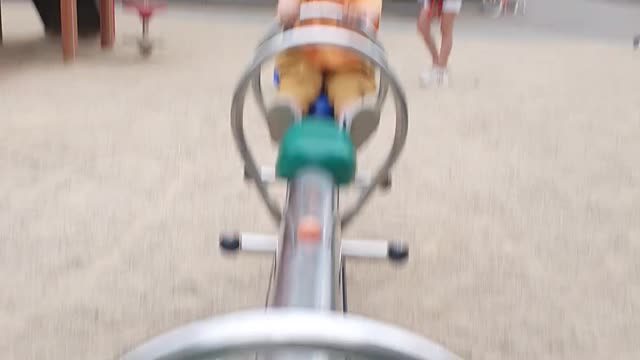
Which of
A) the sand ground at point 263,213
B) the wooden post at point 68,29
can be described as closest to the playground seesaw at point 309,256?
the sand ground at point 263,213

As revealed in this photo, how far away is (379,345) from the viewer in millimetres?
612

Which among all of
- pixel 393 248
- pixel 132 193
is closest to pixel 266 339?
pixel 393 248

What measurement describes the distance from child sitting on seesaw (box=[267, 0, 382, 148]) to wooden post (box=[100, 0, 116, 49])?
2.23m

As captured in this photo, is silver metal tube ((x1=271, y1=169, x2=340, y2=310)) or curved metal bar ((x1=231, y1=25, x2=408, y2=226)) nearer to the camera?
silver metal tube ((x1=271, y1=169, x2=340, y2=310))

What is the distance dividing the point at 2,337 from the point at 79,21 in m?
2.87

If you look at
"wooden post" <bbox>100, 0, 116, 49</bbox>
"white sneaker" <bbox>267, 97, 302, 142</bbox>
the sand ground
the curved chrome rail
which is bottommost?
"wooden post" <bbox>100, 0, 116, 49</bbox>

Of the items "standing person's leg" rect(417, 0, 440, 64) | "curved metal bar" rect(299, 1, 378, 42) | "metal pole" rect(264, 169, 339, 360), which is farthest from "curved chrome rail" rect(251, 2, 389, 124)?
"standing person's leg" rect(417, 0, 440, 64)

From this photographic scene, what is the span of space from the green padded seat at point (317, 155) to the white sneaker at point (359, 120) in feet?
0.52

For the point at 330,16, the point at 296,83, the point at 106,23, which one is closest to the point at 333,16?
the point at 330,16

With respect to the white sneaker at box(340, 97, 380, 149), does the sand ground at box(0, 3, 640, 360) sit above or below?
below

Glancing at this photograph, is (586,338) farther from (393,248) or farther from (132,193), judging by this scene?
(132,193)

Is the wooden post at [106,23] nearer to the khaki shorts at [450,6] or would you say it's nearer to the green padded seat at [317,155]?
the khaki shorts at [450,6]

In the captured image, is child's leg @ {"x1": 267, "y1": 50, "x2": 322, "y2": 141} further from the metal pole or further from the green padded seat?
the metal pole

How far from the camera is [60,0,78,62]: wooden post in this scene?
3400 millimetres
